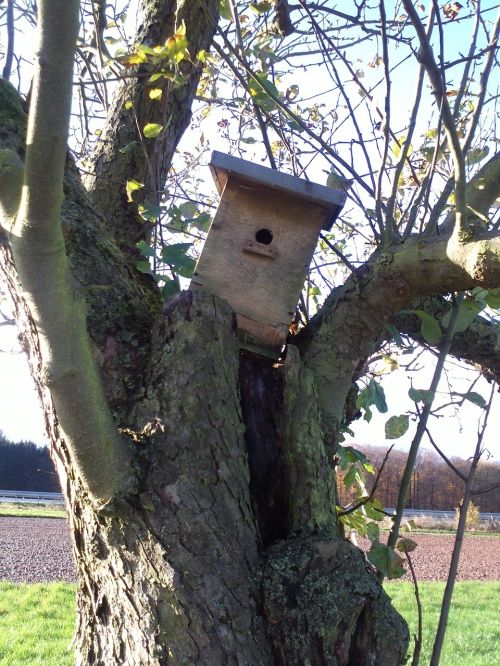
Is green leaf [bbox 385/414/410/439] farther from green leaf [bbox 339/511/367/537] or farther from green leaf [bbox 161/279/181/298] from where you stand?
green leaf [bbox 161/279/181/298]

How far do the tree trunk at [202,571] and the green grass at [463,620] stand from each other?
150 inches

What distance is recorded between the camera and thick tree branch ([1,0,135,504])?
3.64 ft

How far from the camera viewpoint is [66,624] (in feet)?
21.3

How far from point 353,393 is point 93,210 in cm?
99

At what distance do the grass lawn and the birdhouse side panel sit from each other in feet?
15.2

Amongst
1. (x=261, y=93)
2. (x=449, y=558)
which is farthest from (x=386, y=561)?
(x=449, y=558)

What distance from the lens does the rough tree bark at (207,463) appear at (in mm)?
1259

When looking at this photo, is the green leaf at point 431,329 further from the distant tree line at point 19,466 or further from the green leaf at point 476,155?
the distant tree line at point 19,466

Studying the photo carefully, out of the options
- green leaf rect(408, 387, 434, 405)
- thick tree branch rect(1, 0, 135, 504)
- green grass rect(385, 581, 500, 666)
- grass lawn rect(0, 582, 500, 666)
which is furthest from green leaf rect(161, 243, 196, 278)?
grass lawn rect(0, 582, 500, 666)

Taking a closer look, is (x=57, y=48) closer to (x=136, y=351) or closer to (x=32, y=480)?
(x=136, y=351)

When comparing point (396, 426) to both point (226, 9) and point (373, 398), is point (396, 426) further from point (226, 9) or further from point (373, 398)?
point (226, 9)

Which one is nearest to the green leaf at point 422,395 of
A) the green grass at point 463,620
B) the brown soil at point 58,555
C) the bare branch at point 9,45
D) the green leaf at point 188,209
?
the green leaf at point 188,209

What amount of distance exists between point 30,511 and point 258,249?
21.2 meters

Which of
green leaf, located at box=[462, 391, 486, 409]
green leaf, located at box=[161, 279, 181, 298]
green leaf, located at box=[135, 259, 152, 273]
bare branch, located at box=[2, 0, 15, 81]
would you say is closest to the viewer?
green leaf, located at box=[462, 391, 486, 409]
